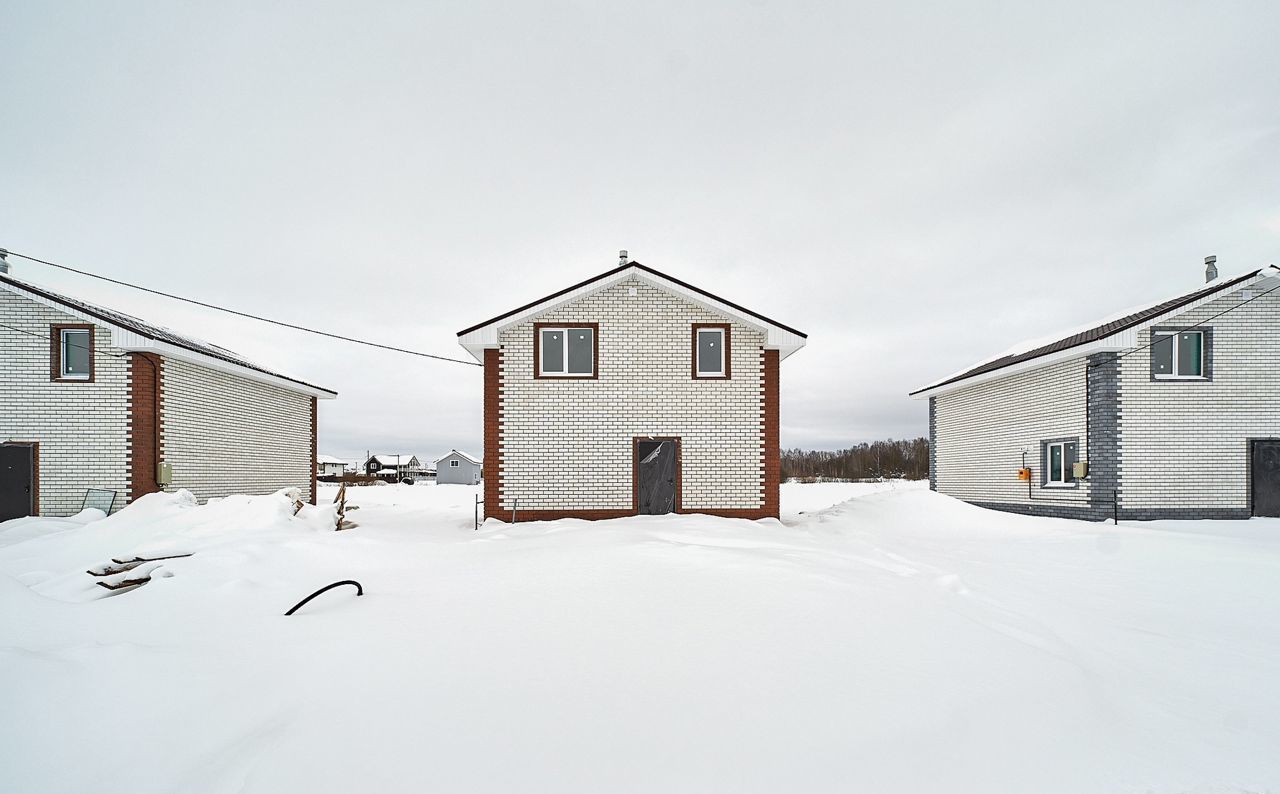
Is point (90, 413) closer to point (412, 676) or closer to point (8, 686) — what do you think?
point (8, 686)

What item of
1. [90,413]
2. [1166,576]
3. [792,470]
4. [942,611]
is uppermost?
[90,413]

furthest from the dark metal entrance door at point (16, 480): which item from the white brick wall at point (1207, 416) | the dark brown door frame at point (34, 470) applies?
the white brick wall at point (1207, 416)

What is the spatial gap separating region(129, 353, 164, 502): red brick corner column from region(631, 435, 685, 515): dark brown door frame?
10592 millimetres

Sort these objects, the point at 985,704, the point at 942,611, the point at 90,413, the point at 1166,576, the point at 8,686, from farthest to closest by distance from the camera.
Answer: the point at 90,413
the point at 1166,576
the point at 942,611
the point at 985,704
the point at 8,686

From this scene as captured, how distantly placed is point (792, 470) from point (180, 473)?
50.3 meters

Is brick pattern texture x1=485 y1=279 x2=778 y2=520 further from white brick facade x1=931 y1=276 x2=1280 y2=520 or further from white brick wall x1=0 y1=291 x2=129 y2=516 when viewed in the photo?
white brick wall x1=0 y1=291 x2=129 y2=516

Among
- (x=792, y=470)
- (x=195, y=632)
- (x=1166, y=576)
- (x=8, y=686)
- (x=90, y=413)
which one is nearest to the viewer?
(x=8, y=686)

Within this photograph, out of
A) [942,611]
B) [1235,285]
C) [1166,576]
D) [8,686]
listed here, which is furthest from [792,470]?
[8,686]

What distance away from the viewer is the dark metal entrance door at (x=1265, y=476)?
1295 centimetres

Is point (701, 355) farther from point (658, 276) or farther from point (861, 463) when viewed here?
point (861, 463)

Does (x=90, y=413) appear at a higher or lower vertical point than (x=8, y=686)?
higher

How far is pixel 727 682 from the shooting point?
355cm

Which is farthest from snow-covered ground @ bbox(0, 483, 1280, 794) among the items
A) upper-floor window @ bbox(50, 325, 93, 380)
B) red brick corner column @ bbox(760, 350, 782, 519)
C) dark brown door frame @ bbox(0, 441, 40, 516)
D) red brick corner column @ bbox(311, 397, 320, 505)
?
red brick corner column @ bbox(311, 397, 320, 505)

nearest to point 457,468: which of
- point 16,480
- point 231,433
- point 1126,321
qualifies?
point 231,433
